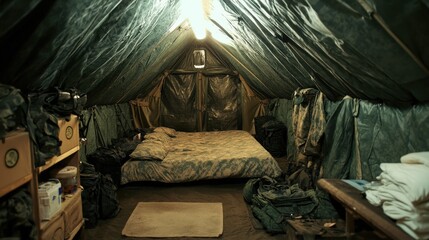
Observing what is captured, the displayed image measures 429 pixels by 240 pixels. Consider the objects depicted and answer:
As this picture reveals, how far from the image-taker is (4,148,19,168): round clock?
59.3 inches

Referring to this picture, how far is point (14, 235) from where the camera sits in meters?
1.55

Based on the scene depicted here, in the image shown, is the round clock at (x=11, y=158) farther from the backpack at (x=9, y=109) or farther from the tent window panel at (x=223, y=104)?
the tent window panel at (x=223, y=104)

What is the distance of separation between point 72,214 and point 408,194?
2.25 metres

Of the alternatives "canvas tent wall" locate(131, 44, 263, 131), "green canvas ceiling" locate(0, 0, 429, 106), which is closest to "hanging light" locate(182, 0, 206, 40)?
"green canvas ceiling" locate(0, 0, 429, 106)

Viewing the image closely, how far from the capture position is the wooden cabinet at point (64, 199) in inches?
75.4

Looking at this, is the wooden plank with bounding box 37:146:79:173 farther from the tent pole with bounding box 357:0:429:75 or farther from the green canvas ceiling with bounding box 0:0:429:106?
the tent pole with bounding box 357:0:429:75

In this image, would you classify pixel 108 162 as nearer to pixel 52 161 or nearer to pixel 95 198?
pixel 95 198

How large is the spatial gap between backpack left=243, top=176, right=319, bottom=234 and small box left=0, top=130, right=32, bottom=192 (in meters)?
2.09

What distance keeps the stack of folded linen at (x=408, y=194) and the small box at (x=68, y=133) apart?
82.2 inches

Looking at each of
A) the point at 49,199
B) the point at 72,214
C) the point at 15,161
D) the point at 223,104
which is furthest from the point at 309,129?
the point at 223,104

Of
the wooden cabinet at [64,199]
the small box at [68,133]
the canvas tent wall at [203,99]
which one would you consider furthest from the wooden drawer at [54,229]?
the canvas tent wall at [203,99]

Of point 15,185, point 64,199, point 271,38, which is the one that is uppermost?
point 271,38

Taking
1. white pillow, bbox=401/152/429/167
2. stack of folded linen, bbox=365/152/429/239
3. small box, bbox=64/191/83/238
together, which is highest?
white pillow, bbox=401/152/429/167

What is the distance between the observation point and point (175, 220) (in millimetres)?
3125
